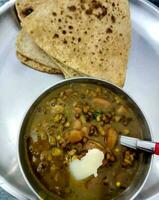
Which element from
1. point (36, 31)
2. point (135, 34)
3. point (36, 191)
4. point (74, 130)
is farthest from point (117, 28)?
Result: point (36, 191)

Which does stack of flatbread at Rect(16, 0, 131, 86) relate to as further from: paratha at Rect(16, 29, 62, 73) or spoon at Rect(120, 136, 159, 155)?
spoon at Rect(120, 136, 159, 155)

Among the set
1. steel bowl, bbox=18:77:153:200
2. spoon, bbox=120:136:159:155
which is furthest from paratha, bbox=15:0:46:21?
spoon, bbox=120:136:159:155

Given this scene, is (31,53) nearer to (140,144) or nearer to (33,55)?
Result: (33,55)

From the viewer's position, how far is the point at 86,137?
6.50 ft

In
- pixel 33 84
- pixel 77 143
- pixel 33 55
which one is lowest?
pixel 77 143

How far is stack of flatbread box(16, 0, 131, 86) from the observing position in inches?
83.7

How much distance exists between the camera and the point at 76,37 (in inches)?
84.6

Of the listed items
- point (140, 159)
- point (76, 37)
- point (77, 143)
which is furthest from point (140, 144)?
point (76, 37)

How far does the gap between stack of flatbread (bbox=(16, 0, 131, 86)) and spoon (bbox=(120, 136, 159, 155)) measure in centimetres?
28

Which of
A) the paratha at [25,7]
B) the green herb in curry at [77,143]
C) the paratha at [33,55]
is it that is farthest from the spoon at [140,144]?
the paratha at [25,7]

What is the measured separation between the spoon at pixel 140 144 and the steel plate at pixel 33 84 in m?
0.23

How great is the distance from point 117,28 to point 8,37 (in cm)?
45

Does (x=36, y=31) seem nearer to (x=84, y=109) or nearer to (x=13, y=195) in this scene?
(x=84, y=109)

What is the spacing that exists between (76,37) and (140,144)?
1.64ft
